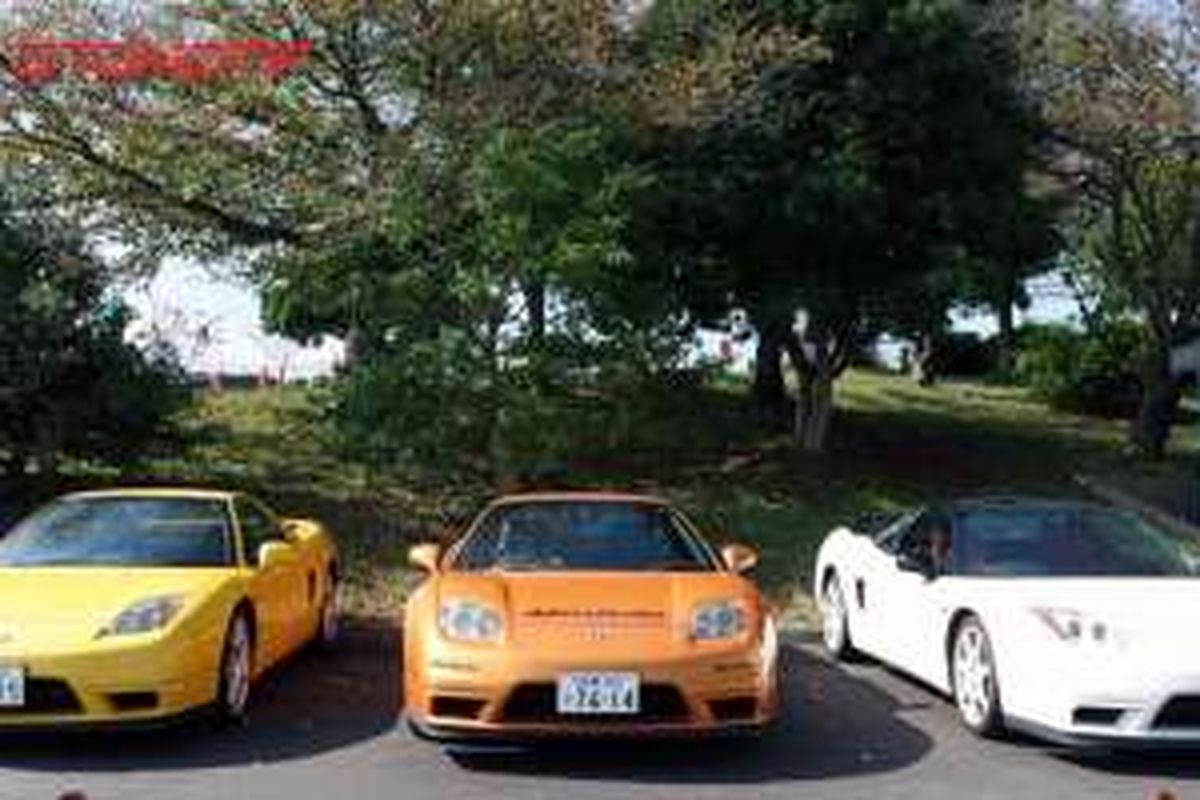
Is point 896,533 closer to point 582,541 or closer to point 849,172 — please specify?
point 582,541

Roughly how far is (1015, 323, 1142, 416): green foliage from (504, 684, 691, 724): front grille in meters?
20.4

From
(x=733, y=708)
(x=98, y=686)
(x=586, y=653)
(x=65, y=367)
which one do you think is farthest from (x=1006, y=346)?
(x=98, y=686)

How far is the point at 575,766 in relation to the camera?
28.6 ft

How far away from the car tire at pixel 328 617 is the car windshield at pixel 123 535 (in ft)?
4.87

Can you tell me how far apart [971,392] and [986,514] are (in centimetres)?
2103

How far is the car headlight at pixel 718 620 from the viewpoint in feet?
29.2

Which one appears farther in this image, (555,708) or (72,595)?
(72,595)

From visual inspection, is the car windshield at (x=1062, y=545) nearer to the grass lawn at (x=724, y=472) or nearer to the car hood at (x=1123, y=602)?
the car hood at (x=1123, y=602)

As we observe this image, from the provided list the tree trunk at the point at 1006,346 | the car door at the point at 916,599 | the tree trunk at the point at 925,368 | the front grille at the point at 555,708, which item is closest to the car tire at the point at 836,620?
the car door at the point at 916,599

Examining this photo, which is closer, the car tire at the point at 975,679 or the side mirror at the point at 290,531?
the car tire at the point at 975,679

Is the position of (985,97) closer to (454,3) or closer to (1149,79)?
(1149,79)

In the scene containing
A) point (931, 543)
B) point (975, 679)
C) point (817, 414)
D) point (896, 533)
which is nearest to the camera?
point (975, 679)

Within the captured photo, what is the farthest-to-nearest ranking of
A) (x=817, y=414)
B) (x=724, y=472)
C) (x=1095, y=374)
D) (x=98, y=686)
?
(x=1095, y=374)
(x=817, y=414)
(x=724, y=472)
(x=98, y=686)

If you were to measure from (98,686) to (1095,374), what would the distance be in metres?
21.8
